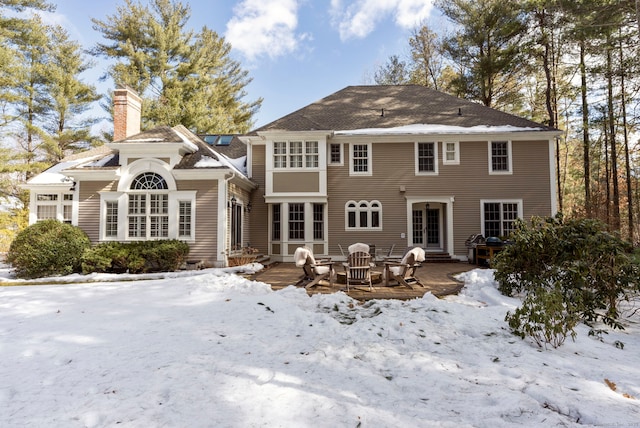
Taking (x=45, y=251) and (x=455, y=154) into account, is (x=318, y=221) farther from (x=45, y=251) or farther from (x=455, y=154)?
(x=45, y=251)

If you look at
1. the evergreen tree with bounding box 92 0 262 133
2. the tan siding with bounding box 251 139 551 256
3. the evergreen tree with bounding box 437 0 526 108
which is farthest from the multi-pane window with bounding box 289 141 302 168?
the evergreen tree with bounding box 437 0 526 108

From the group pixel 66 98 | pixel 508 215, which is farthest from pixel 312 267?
pixel 66 98

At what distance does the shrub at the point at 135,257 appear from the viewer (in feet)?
33.5

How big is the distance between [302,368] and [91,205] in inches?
460

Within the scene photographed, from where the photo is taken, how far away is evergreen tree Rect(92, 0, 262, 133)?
21.4 metres

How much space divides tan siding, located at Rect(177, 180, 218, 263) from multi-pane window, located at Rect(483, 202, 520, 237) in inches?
446

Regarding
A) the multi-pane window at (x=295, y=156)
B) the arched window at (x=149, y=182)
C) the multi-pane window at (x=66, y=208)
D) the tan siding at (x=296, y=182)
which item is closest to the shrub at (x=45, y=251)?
the arched window at (x=149, y=182)

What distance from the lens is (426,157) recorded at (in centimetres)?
1414

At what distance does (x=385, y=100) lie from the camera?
16234 millimetres

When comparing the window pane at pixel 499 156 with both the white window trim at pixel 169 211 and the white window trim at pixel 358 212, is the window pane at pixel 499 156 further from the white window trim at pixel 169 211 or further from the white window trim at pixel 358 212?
the white window trim at pixel 169 211

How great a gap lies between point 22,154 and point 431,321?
2608 centimetres

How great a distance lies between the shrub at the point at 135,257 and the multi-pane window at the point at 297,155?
5.31 metres

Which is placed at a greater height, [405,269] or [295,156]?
[295,156]

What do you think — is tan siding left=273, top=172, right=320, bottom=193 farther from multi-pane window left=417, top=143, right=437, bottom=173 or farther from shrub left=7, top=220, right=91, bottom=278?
shrub left=7, top=220, right=91, bottom=278
